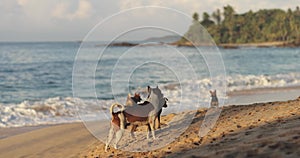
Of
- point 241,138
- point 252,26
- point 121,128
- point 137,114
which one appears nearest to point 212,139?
point 241,138

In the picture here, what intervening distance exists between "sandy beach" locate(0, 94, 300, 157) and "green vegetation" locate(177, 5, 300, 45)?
121 metres

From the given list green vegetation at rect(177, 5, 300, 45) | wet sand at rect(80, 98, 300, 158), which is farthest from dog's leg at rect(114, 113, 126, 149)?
green vegetation at rect(177, 5, 300, 45)

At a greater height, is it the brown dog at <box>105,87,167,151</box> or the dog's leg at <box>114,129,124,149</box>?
the brown dog at <box>105,87,167,151</box>

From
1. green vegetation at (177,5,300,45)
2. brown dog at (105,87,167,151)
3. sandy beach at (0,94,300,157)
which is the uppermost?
green vegetation at (177,5,300,45)

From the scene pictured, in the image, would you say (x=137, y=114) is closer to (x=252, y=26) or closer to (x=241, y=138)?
(x=241, y=138)

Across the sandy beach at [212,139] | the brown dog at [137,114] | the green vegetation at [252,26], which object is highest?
the green vegetation at [252,26]

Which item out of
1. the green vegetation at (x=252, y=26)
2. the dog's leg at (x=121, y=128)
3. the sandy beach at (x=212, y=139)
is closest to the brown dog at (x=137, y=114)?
the dog's leg at (x=121, y=128)

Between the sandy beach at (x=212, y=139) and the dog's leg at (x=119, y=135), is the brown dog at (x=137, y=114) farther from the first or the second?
the sandy beach at (x=212, y=139)

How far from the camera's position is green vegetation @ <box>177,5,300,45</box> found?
129000mm

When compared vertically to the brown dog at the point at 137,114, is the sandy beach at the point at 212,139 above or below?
below

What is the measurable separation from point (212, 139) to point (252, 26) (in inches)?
5158

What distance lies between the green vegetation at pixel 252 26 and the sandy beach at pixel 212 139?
121 meters

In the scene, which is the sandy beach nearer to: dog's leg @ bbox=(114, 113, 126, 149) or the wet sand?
the wet sand

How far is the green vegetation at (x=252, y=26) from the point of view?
5079 inches
